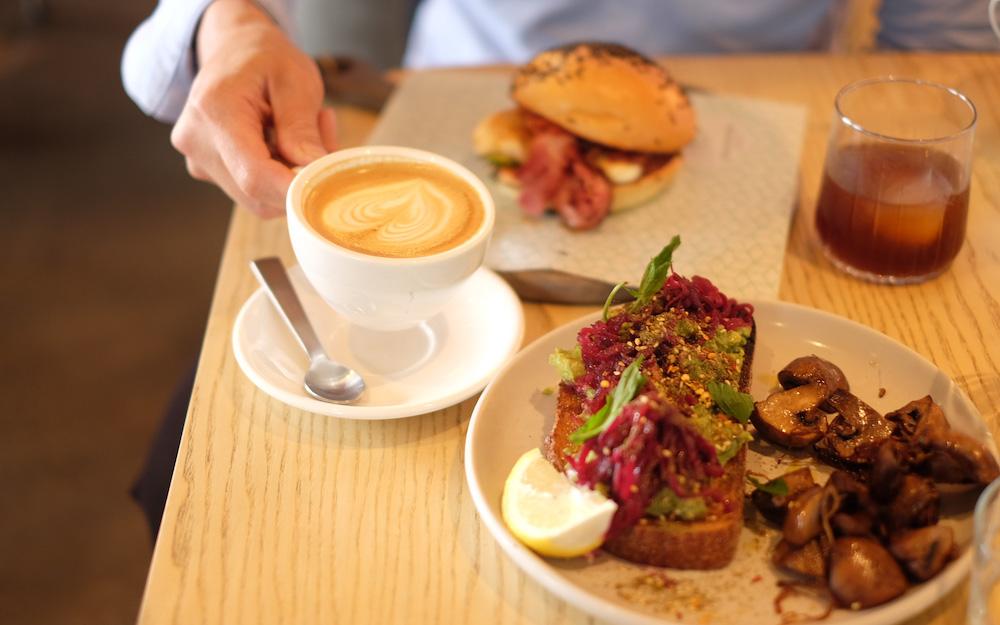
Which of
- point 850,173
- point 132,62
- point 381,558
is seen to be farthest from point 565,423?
point 132,62

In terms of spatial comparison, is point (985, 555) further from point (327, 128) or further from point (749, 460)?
point (327, 128)

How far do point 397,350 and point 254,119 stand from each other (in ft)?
1.51

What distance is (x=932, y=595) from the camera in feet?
3.33

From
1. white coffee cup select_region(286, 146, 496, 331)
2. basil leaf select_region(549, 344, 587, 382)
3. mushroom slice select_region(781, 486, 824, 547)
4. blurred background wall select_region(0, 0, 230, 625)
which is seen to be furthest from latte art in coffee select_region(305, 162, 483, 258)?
blurred background wall select_region(0, 0, 230, 625)

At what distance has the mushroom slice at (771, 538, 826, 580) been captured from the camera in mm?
1081

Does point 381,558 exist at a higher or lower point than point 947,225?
lower

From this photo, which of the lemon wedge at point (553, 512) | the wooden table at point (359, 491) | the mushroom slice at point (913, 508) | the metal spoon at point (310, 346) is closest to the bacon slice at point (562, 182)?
the wooden table at point (359, 491)

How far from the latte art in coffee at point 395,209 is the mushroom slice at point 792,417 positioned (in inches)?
19.4

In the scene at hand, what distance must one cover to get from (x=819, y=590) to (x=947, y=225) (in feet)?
2.54

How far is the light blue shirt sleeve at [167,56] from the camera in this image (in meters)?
1.88

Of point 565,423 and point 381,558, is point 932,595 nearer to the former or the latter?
point 565,423

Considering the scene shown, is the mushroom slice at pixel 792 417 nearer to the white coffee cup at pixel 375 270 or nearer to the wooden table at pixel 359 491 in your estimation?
the wooden table at pixel 359 491

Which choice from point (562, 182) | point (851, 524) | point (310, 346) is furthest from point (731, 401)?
point (562, 182)

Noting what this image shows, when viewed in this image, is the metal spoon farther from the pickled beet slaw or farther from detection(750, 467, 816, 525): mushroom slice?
detection(750, 467, 816, 525): mushroom slice
